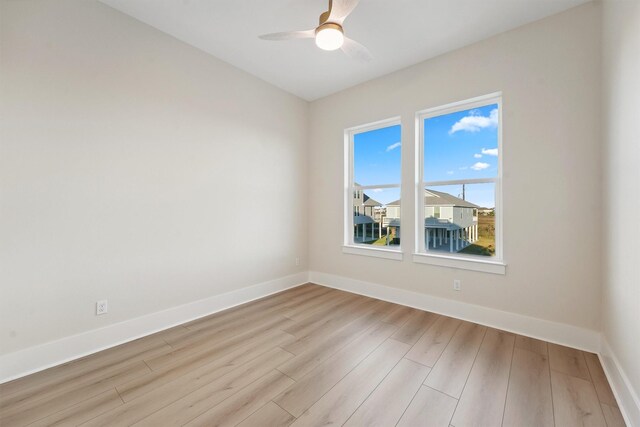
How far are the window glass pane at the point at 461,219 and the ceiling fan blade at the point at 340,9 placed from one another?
6.64ft

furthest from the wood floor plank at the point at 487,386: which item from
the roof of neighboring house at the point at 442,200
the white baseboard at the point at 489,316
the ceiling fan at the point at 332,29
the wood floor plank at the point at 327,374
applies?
the ceiling fan at the point at 332,29

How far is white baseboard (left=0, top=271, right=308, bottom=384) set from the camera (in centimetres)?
180

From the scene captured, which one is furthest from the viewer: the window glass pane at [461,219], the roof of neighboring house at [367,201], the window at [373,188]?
the roof of neighboring house at [367,201]

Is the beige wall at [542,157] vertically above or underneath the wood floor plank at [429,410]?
above

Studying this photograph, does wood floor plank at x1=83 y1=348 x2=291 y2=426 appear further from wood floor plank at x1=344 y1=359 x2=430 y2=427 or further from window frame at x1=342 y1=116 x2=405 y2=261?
window frame at x1=342 y1=116 x2=405 y2=261

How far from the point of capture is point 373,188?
3623mm

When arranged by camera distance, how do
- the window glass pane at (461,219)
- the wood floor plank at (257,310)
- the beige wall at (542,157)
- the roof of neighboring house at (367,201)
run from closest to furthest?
the beige wall at (542,157) → the wood floor plank at (257,310) → the window glass pane at (461,219) → the roof of neighboring house at (367,201)

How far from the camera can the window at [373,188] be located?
11.1 ft

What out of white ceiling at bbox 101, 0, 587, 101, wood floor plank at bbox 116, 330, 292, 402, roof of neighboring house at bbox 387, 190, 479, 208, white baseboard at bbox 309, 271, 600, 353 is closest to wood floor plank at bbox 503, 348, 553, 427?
white baseboard at bbox 309, 271, 600, 353

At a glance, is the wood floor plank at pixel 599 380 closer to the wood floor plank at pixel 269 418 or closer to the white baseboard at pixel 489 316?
the white baseboard at pixel 489 316

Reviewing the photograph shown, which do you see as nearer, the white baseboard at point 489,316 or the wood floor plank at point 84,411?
the wood floor plank at point 84,411

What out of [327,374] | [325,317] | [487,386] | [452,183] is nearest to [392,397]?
[327,374]

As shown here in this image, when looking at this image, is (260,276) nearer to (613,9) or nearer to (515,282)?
(515,282)

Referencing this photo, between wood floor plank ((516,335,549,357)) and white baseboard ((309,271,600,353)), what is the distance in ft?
0.24
